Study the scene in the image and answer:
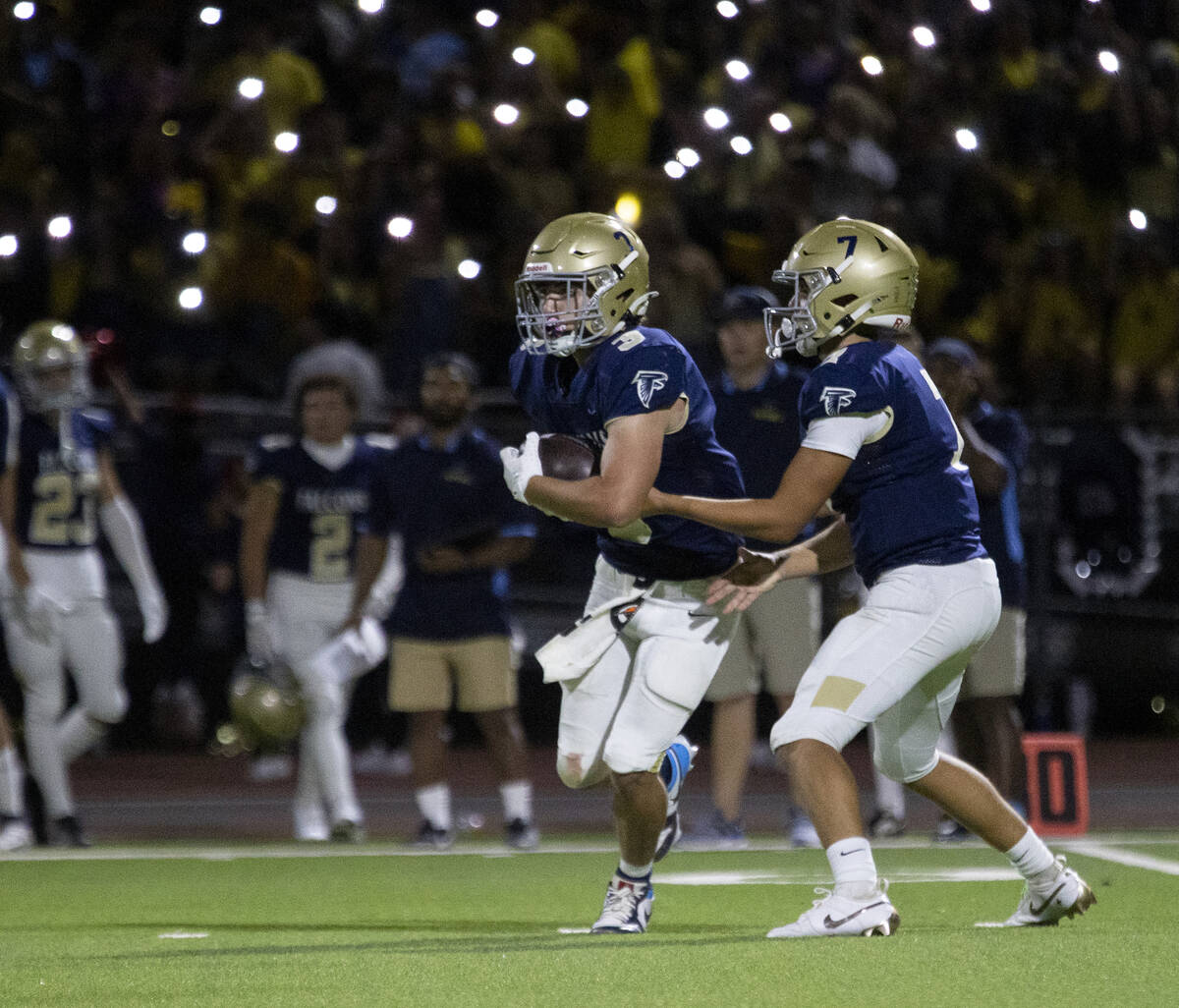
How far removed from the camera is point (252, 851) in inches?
312

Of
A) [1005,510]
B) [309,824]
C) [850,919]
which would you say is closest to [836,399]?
[850,919]

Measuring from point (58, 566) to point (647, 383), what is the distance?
4.20m

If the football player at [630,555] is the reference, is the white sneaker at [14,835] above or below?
below

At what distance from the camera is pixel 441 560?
8.25m

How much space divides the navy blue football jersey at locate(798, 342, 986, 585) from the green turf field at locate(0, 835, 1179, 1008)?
0.98 m

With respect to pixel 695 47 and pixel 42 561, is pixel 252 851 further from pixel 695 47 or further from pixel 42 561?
pixel 695 47

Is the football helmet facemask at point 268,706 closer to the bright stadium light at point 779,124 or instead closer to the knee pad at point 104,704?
the knee pad at point 104,704

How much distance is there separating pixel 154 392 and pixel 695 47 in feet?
15.2

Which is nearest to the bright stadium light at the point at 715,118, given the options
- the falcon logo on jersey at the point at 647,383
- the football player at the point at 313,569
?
the football player at the point at 313,569

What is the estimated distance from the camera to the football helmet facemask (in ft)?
27.9

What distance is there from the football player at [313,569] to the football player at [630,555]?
330 centimetres

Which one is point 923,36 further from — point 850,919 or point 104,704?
point 850,919

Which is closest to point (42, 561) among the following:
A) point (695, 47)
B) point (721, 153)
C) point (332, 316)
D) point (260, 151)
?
point (332, 316)

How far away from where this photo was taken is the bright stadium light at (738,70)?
1305 centimetres
